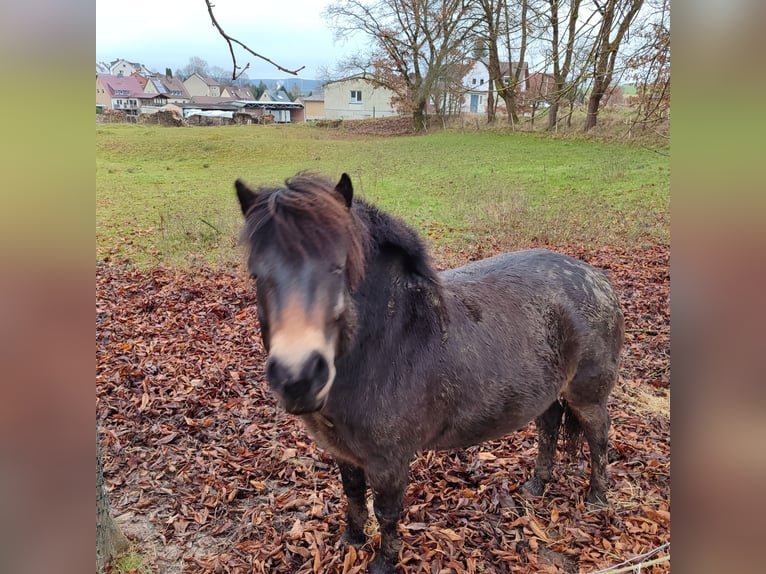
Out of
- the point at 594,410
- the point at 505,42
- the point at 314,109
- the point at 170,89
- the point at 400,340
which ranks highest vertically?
the point at 314,109

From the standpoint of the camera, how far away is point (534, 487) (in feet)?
11.9

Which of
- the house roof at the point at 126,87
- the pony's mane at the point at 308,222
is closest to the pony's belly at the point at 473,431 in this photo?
the pony's mane at the point at 308,222

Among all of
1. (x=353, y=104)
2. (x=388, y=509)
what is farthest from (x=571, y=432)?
(x=353, y=104)

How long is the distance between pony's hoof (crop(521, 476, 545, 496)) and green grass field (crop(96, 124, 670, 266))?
3062mm

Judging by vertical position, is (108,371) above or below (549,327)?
below

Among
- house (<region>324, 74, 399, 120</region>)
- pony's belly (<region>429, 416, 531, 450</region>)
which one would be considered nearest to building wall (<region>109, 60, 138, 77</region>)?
pony's belly (<region>429, 416, 531, 450</region>)

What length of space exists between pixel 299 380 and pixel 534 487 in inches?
108

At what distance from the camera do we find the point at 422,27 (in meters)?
15.1

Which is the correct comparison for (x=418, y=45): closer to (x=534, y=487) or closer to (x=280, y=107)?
(x=534, y=487)

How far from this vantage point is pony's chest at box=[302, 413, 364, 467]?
2512 mm

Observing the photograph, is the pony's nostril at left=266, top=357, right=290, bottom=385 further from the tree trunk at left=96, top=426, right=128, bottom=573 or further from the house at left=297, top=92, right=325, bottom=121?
the house at left=297, top=92, right=325, bottom=121

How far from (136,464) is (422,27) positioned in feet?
50.9
